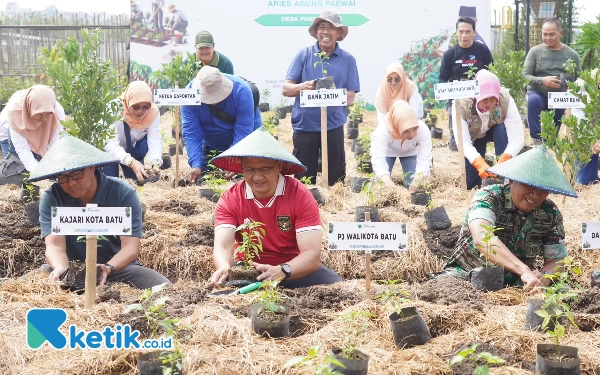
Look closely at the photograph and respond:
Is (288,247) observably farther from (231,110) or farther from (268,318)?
(231,110)

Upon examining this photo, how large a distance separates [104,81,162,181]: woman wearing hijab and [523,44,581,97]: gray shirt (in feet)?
15.3

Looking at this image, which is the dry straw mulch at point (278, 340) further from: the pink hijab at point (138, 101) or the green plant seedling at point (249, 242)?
the pink hijab at point (138, 101)

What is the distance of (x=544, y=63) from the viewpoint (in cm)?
994

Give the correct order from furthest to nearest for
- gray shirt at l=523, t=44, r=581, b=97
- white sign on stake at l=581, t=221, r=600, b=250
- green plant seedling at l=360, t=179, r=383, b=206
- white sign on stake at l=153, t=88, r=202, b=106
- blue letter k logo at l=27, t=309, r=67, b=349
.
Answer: gray shirt at l=523, t=44, r=581, b=97 < white sign on stake at l=153, t=88, r=202, b=106 < green plant seedling at l=360, t=179, r=383, b=206 < white sign on stake at l=581, t=221, r=600, b=250 < blue letter k logo at l=27, t=309, r=67, b=349

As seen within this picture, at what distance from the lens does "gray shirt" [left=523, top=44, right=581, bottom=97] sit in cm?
988

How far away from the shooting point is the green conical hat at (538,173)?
4258mm

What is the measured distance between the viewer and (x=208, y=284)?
4410 millimetres

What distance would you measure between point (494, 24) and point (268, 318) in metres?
15.6

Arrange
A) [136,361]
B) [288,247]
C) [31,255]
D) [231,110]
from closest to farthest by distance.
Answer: [136,361], [288,247], [31,255], [231,110]

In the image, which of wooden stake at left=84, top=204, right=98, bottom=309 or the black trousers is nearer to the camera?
wooden stake at left=84, top=204, right=98, bottom=309

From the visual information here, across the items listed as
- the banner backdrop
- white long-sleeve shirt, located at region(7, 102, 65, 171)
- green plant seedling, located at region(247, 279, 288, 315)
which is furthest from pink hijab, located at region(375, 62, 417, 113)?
the banner backdrop

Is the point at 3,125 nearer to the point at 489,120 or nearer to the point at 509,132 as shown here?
the point at 489,120

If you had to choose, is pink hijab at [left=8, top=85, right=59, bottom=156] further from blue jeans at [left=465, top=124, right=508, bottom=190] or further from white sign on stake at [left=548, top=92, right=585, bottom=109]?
white sign on stake at [left=548, top=92, right=585, bottom=109]

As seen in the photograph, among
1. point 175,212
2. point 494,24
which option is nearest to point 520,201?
point 175,212
